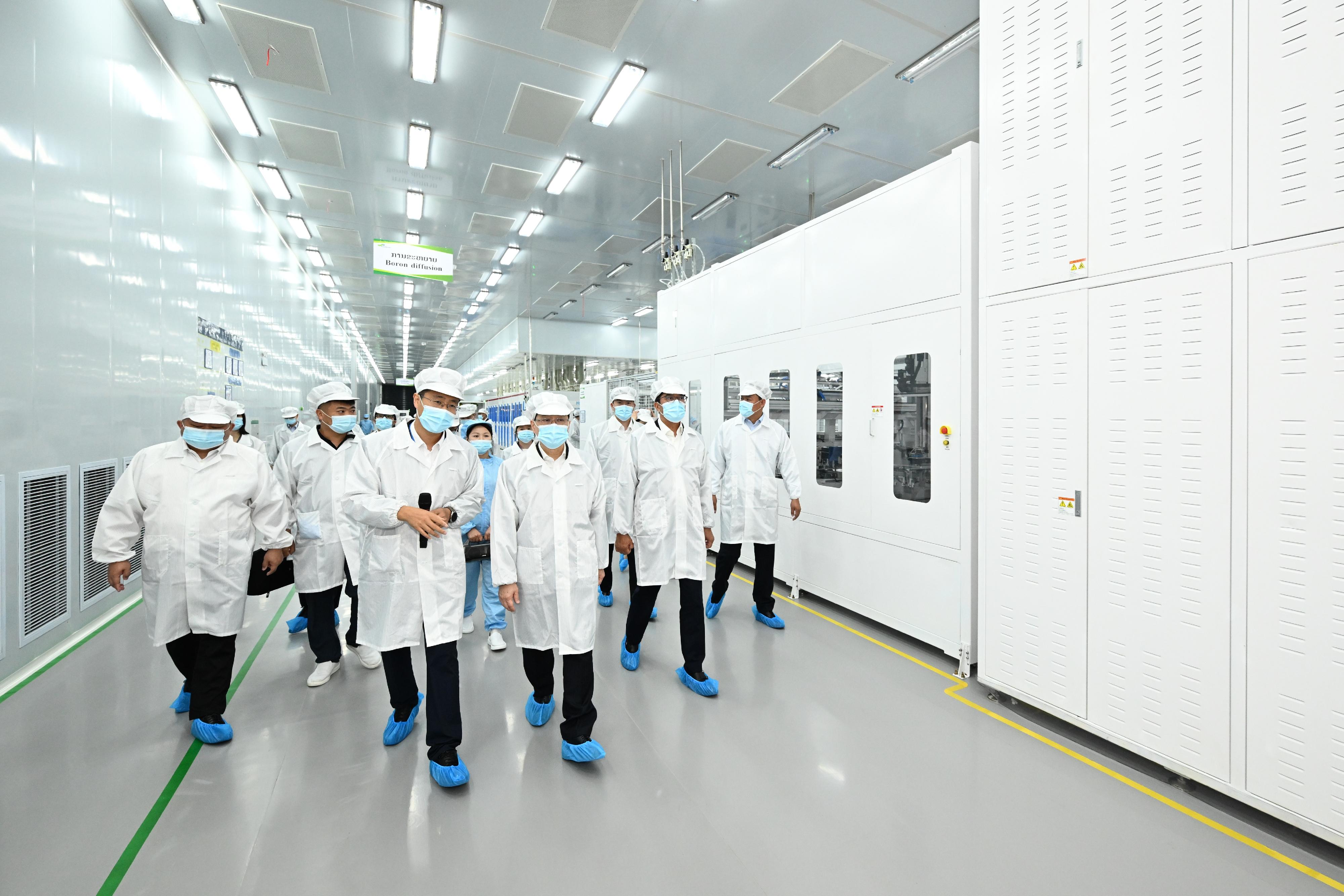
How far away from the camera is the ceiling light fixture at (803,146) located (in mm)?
6203

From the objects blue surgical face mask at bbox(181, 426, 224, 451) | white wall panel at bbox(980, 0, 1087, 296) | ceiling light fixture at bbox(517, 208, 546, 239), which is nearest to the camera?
blue surgical face mask at bbox(181, 426, 224, 451)

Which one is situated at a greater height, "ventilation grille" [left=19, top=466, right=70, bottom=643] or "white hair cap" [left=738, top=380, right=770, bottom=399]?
"white hair cap" [left=738, top=380, right=770, bottom=399]

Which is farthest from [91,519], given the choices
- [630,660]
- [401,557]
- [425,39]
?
[425,39]

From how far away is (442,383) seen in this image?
2.66 meters

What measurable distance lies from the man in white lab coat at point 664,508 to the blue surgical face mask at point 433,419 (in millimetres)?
1211

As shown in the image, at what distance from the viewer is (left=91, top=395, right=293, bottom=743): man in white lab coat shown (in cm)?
270

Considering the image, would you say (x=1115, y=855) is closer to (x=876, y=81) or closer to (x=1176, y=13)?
(x=1176, y=13)

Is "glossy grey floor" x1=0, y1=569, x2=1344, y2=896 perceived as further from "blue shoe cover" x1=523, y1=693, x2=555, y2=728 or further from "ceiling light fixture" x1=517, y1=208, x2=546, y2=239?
"ceiling light fixture" x1=517, y1=208, x2=546, y2=239

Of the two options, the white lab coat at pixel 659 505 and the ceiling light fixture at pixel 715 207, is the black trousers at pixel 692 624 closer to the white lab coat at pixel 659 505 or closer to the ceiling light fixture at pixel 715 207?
the white lab coat at pixel 659 505

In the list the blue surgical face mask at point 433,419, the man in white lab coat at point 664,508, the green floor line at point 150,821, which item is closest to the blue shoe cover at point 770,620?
the man in white lab coat at point 664,508

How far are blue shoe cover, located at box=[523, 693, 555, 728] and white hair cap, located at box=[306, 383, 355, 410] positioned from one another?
2134 mm

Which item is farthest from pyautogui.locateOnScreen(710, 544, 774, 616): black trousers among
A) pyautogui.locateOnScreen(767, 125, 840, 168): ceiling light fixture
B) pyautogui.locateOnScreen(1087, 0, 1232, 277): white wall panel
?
pyautogui.locateOnScreen(767, 125, 840, 168): ceiling light fixture

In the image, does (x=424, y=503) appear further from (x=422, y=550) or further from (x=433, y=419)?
(x=433, y=419)

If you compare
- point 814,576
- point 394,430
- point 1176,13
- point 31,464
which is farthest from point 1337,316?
point 31,464
